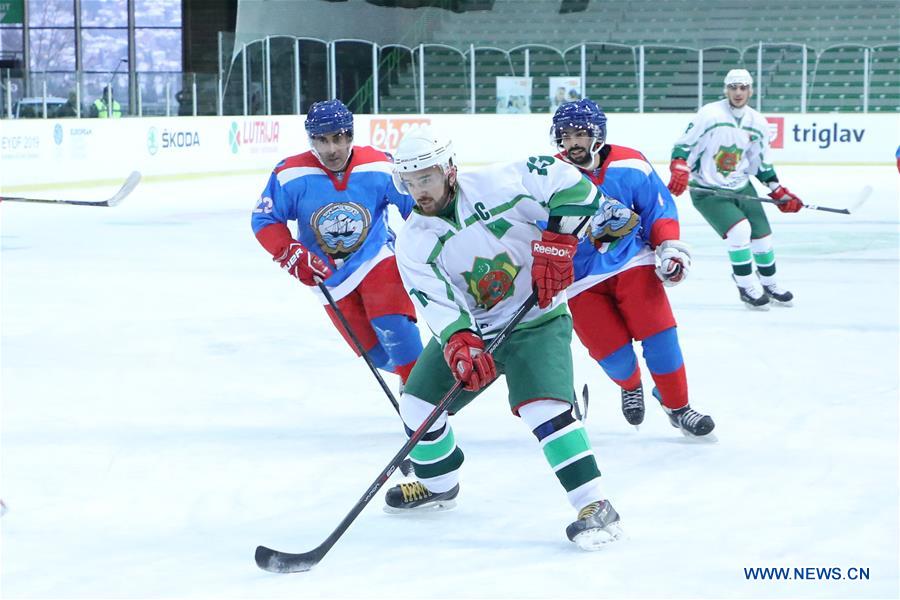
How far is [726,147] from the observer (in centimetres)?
588

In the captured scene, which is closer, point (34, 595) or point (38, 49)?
point (34, 595)

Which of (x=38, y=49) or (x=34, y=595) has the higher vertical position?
(x=38, y=49)

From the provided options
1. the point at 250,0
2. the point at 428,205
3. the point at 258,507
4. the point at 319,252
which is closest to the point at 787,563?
the point at 428,205

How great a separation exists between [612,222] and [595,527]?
3.60 ft

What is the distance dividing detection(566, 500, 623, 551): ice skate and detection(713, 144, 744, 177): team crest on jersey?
3500mm

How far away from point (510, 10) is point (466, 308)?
17.1m

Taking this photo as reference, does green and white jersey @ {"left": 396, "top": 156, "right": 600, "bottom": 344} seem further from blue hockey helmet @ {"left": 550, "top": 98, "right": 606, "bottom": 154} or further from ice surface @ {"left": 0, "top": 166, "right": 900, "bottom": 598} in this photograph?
blue hockey helmet @ {"left": 550, "top": 98, "right": 606, "bottom": 154}

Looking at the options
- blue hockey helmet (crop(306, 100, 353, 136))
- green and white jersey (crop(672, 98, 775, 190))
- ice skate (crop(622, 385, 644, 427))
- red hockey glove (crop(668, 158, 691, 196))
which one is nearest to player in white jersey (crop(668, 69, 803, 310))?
green and white jersey (crop(672, 98, 775, 190))

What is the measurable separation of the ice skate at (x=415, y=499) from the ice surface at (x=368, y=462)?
0.12 ft

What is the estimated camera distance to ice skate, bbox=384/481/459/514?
293cm

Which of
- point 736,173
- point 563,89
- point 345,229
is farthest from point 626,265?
point 563,89

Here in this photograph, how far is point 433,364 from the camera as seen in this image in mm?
2830

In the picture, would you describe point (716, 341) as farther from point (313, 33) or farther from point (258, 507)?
point (313, 33)

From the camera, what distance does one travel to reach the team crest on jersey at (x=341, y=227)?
3.53 m
